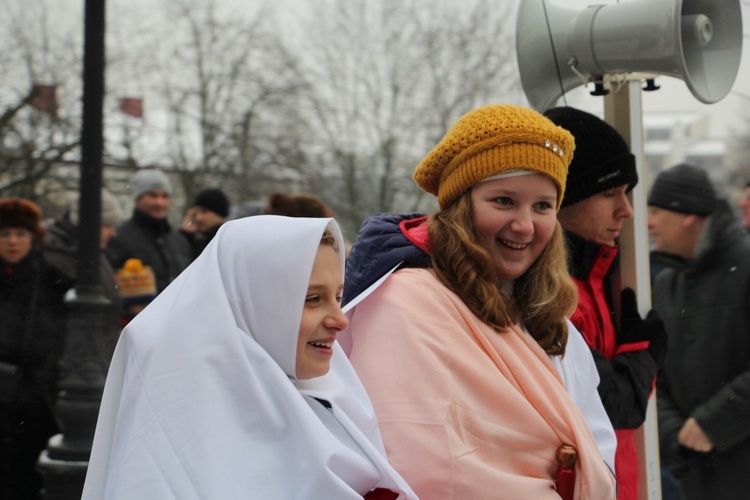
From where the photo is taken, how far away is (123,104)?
5.16m

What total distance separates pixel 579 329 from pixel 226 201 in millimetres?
2759

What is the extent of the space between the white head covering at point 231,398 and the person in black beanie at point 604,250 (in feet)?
3.70

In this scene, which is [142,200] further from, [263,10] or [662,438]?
[662,438]

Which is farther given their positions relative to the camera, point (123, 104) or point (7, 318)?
point (123, 104)

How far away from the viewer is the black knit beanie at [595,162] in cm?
307

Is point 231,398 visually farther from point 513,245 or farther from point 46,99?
point 46,99

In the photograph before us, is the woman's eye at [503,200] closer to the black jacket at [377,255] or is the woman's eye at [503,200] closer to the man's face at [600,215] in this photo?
the black jacket at [377,255]

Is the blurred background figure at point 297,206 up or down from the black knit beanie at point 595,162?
down

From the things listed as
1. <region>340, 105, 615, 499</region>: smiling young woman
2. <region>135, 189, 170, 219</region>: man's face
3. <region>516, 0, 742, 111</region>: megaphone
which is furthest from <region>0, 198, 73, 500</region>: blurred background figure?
<region>340, 105, 615, 499</region>: smiling young woman

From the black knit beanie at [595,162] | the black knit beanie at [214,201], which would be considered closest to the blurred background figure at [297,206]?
the black knit beanie at [214,201]

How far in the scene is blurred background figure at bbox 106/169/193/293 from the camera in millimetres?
4938

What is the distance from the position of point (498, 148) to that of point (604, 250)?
755 millimetres

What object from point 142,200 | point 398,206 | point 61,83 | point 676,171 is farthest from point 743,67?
point 61,83

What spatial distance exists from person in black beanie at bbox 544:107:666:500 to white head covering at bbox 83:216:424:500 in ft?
3.70
